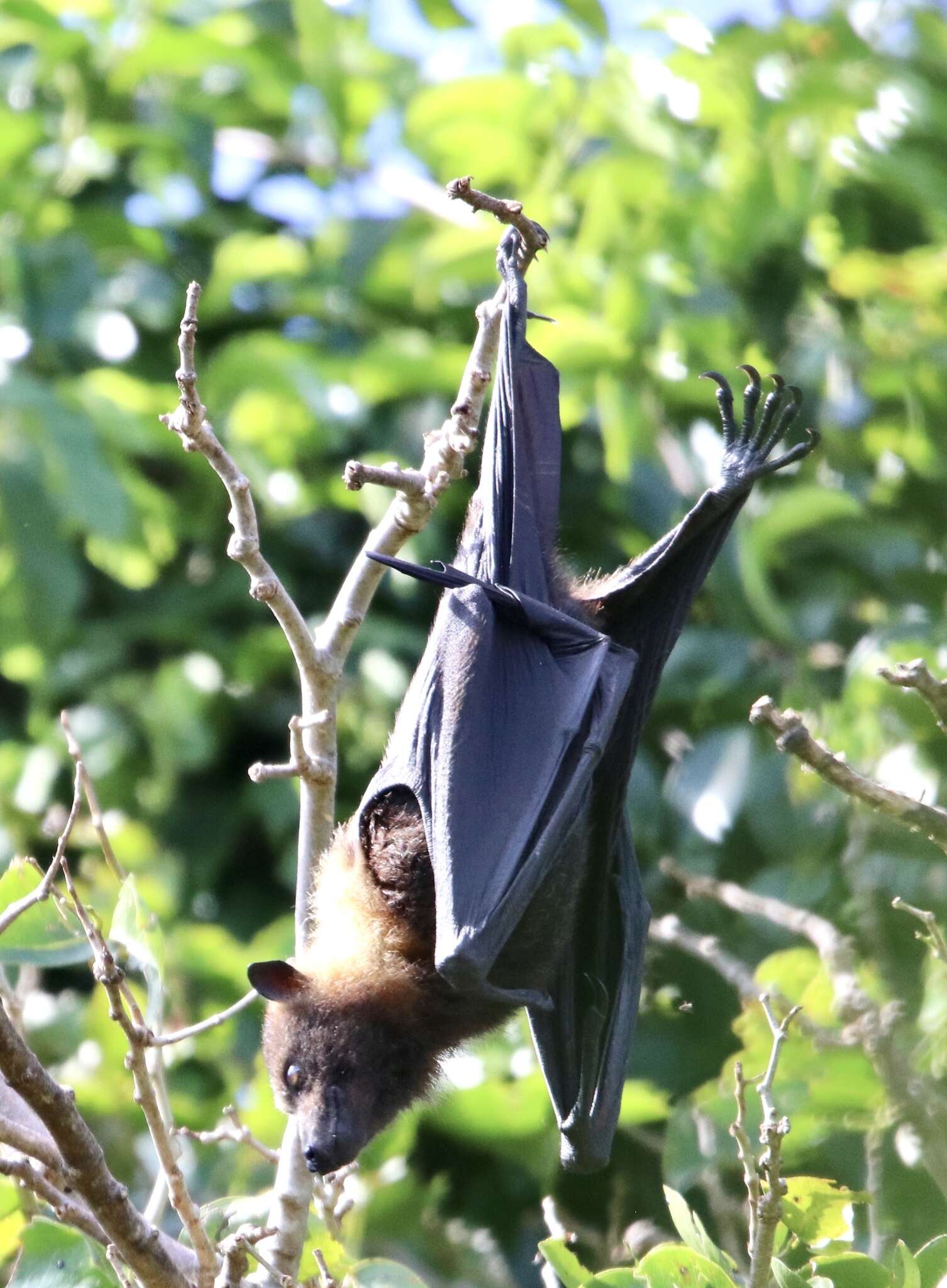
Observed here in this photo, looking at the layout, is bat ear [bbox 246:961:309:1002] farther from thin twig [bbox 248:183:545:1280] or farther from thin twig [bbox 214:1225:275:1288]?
thin twig [bbox 214:1225:275:1288]

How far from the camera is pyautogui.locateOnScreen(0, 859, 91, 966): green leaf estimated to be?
4387 millimetres

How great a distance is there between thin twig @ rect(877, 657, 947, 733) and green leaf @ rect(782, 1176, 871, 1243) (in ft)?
3.85

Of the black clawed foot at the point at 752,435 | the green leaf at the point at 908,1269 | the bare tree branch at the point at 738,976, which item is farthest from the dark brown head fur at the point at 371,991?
the green leaf at the point at 908,1269

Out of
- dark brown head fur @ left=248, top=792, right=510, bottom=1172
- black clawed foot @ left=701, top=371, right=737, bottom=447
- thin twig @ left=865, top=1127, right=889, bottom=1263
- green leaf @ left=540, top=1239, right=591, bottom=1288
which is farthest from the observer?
dark brown head fur @ left=248, top=792, right=510, bottom=1172

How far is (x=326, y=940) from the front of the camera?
16.8 feet

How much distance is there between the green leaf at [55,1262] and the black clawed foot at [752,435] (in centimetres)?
297

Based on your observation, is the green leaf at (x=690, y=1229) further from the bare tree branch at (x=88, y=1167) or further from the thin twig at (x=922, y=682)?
the thin twig at (x=922, y=682)

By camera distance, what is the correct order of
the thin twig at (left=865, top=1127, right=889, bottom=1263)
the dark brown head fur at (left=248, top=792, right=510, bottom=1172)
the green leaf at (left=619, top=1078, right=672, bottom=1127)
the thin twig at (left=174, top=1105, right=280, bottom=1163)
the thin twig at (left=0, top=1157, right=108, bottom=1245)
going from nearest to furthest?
the thin twig at (left=0, top=1157, right=108, bottom=1245) < the thin twig at (left=174, top=1105, right=280, bottom=1163) < the thin twig at (left=865, top=1127, right=889, bottom=1263) < the dark brown head fur at (left=248, top=792, right=510, bottom=1172) < the green leaf at (left=619, top=1078, right=672, bottom=1127)

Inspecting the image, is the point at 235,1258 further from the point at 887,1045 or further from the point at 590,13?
the point at 590,13

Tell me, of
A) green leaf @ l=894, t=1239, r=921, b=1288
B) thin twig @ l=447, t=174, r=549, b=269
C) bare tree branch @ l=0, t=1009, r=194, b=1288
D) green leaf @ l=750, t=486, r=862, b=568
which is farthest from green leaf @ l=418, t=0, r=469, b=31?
green leaf @ l=894, t=1239, r=921, b=1288

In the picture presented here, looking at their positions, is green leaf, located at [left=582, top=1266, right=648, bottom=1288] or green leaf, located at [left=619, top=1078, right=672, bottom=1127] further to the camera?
green leaf, located at [left=619, top=1078, right=672, bottom=1127]

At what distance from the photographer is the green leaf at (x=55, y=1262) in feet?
11.9

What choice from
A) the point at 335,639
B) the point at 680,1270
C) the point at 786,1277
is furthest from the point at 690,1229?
the point at 335,639

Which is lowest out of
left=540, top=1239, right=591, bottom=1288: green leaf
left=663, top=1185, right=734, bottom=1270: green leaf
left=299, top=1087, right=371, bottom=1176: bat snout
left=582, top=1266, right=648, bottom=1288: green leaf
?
left=299, top=1087, right=371, bottom=1176: bat snout
